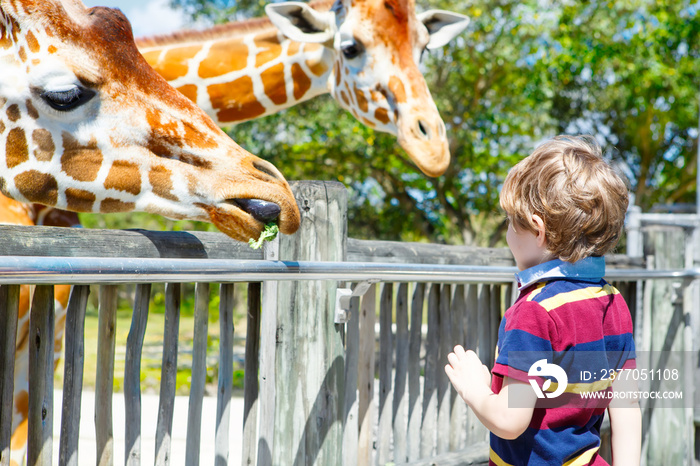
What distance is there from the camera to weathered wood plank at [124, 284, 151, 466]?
177 centimetres

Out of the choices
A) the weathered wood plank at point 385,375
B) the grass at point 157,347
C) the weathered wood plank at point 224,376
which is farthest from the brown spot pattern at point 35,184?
the grass at point 157,347

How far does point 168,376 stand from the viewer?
1.86 metres

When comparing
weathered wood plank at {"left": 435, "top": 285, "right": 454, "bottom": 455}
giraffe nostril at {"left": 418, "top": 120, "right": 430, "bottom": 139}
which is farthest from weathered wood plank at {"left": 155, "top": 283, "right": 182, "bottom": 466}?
giraffe nostril at {"left": 418, "top": 120, "right": 430, "bottom": 139}

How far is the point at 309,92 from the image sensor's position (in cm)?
398

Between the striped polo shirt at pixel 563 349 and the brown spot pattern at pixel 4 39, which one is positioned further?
the brown spot pattern at pixel 4 39

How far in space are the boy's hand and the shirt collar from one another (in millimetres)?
232

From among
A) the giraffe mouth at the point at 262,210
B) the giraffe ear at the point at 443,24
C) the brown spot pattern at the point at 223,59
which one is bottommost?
the giraffe mouth at the point at 262,210

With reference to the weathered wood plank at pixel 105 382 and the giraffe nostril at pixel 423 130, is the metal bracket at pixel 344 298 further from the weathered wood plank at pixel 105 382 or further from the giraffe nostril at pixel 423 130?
the giraffe nostril at pixel 423 130

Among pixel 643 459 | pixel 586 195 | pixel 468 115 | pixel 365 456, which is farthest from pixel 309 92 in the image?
pixel 468 115

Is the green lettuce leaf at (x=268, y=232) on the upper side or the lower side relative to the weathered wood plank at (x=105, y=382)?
upper

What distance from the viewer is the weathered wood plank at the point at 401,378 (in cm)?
264

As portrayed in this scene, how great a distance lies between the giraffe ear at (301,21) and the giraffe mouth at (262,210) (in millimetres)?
1966

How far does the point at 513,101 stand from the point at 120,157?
866 centimetres

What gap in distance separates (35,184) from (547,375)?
5.32ft
